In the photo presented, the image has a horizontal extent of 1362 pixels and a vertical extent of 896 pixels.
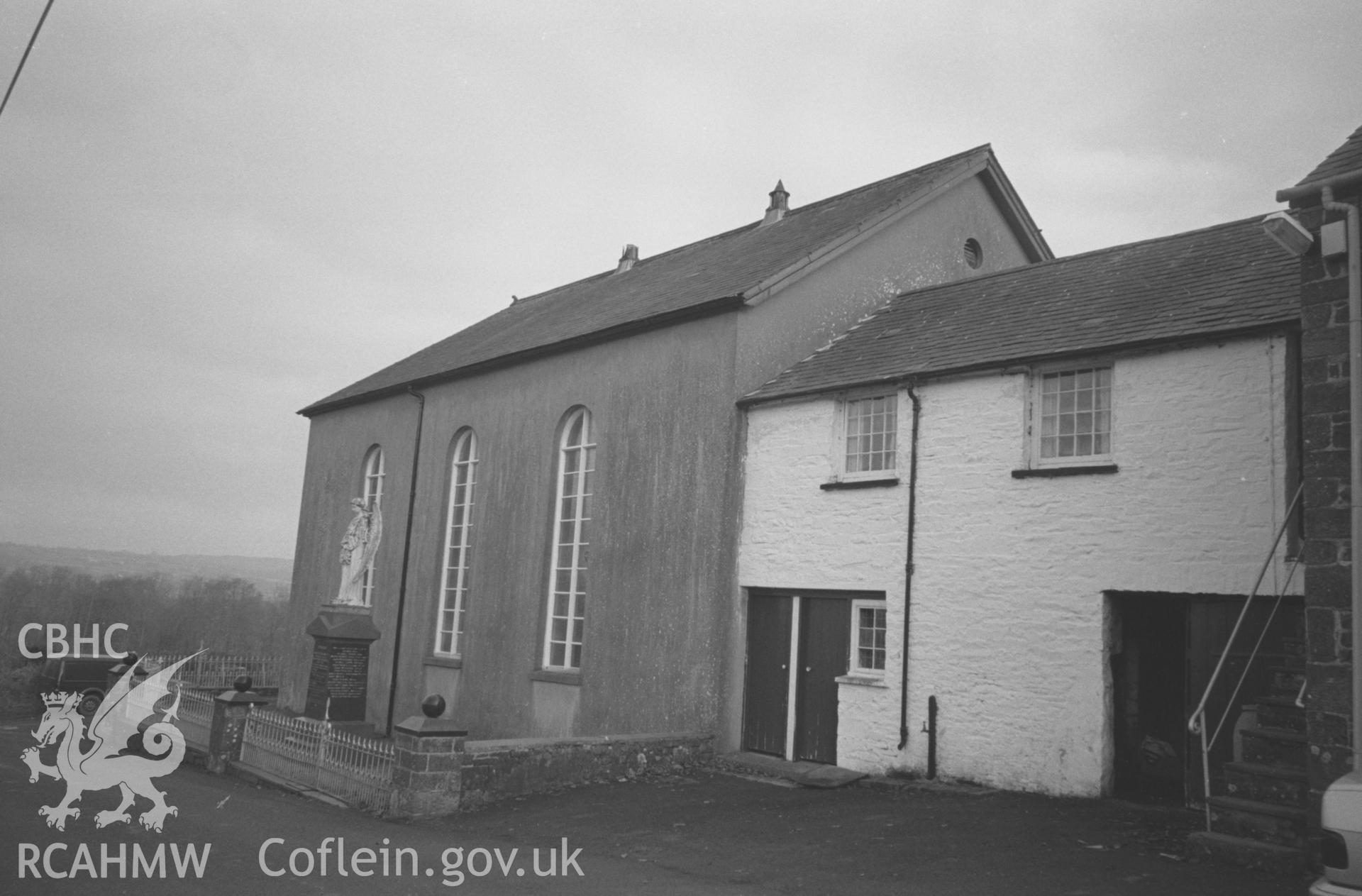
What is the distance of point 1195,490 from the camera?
11.0 metres

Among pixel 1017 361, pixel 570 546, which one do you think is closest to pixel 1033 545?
pixel 1017 361

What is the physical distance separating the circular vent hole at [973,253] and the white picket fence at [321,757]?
44.0 ft

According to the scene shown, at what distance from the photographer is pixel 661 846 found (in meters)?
9.91

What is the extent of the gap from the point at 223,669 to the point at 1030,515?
953 inches

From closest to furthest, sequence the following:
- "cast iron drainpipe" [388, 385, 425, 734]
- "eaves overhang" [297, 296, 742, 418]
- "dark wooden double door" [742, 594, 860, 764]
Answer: "dark wooden double door" [742, 594, 860, 764] < "eaves overhang" [297, 296, 742, 418] < "cast iron drainpipe" [388, 385, 425, 734]

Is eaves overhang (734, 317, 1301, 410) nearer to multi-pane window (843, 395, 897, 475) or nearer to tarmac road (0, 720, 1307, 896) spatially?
multi-pane window (843, 395, 897, 475)

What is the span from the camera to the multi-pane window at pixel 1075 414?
12.1 m

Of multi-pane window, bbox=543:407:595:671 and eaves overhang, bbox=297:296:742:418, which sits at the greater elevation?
eaves overhang, bbox=297:296:742:418

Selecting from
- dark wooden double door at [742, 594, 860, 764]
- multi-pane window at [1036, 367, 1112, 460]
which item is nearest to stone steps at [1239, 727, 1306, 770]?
multi-pane window at [1036, 367, 1112, 460]

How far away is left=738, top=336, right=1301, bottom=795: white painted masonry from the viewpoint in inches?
424

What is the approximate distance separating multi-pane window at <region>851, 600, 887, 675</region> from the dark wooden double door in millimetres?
117

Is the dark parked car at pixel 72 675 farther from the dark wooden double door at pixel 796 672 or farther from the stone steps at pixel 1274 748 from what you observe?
the stone steps at pixel 1274 748

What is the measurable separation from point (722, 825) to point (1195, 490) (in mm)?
6144

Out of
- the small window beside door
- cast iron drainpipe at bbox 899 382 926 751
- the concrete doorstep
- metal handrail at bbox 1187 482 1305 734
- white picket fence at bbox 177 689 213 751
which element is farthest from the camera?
white picket fence at bbox 177 689 213 751
